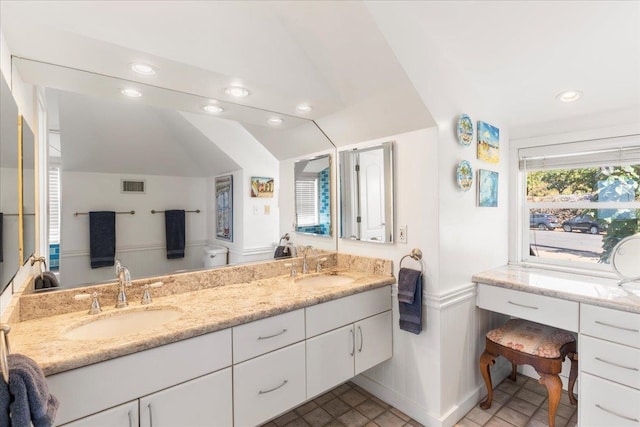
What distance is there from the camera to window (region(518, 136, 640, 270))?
217 centimetres

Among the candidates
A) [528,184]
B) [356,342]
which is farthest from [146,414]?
[528,184]

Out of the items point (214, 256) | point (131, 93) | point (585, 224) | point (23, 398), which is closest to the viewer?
point (23, 398)

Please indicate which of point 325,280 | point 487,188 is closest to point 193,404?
point 325,280

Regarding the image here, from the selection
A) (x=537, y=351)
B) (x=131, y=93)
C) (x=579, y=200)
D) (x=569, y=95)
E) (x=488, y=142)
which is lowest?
(x=537, y=351)

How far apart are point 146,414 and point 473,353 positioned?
1985mm

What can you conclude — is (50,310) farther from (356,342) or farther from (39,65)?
(356,342)

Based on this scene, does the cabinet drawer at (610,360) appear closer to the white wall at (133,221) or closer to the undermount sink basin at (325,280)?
the undermount sink basin at (325,280)

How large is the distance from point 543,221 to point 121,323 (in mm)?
3005

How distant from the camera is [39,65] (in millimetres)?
1265

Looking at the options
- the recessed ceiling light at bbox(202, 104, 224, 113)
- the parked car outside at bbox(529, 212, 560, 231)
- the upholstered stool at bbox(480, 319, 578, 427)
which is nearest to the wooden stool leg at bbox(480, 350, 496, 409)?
the upholstered stool at bbox(480, 319, 578, 427)

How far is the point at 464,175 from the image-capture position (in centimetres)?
201

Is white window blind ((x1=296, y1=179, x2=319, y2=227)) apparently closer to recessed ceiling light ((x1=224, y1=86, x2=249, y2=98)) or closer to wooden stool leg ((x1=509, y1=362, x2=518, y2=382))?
recessed ceiling light ((x1=224, y1=86, x2=249, y2=98))

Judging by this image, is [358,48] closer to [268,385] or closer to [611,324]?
[268,385]

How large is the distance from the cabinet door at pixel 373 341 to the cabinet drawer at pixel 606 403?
1057mm
